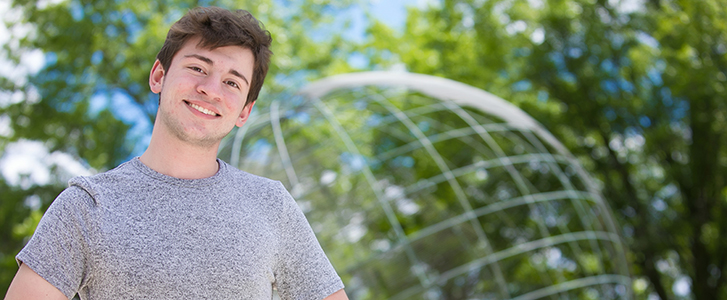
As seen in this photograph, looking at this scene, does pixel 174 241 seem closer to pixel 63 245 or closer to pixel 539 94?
pixel 63 245

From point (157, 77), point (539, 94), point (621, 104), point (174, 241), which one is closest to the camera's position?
point (174, 241)

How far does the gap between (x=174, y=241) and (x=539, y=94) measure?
1237cm

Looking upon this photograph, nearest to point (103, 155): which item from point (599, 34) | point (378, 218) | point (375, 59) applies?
point (375, 59)

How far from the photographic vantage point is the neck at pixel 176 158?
1.48 metres

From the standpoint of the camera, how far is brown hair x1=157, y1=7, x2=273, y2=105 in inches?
58.0

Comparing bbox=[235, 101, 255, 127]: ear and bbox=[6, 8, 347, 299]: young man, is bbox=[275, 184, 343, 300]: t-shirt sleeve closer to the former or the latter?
bbox=[6, 8, 347, 299]: young man

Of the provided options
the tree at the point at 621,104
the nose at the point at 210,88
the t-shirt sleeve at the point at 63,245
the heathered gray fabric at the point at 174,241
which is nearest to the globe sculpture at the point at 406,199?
the tree at the point at 621,104

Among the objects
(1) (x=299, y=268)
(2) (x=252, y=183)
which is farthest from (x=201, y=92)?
(1) (x=299, y=268)

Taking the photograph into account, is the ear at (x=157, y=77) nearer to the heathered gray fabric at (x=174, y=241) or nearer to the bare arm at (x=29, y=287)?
the heathered gray fabric at (x=174, y=241)

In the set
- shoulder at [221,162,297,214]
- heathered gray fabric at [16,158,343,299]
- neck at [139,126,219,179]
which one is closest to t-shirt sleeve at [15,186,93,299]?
heathered gray fabric at [16,158,343,299]

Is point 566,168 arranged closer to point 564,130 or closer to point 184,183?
point 564,130

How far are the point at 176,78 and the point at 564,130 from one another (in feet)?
39.6

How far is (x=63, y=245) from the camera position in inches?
50.2

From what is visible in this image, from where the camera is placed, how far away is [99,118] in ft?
40.5
